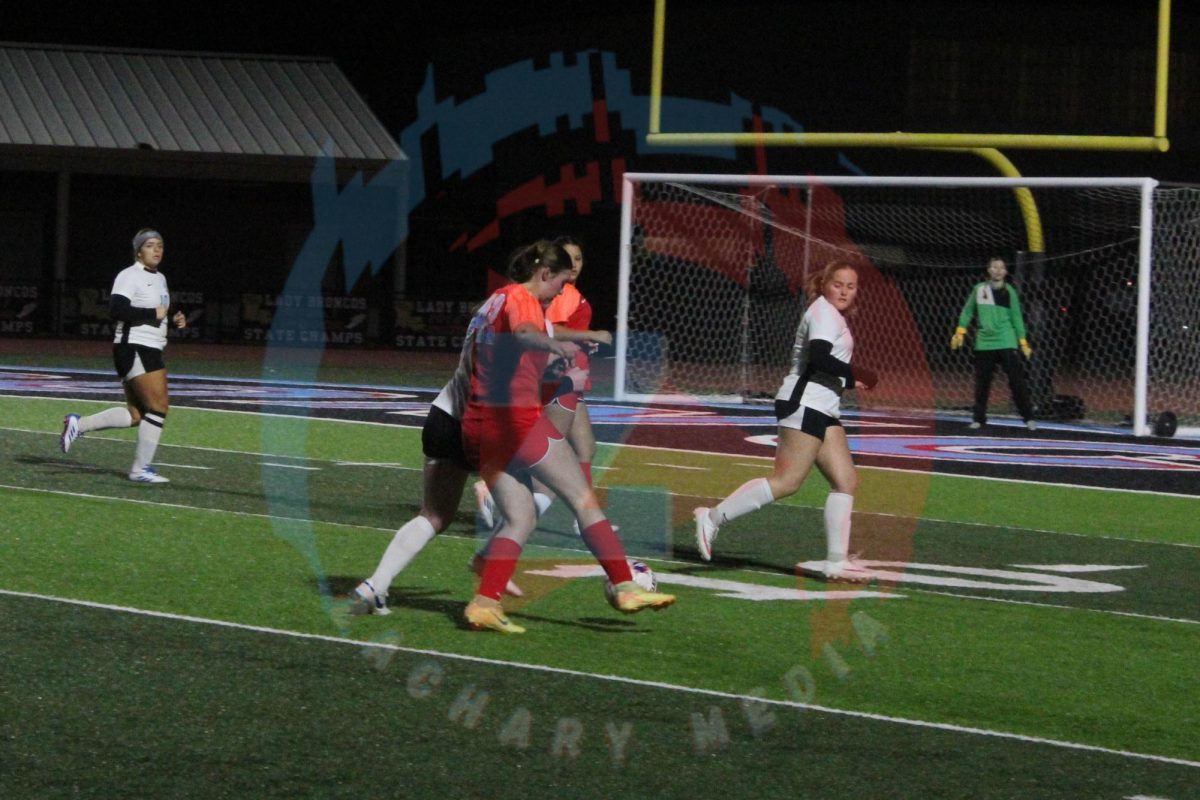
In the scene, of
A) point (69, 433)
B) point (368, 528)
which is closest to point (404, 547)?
point (368, 528)

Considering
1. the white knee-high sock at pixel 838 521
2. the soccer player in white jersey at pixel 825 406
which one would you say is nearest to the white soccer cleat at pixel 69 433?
the soccer player in white jersey at pixel 825 406

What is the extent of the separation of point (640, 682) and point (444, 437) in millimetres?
1386

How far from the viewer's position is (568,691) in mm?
7020

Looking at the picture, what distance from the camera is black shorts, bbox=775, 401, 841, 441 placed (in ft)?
32.7

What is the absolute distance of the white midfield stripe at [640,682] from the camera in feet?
21.3

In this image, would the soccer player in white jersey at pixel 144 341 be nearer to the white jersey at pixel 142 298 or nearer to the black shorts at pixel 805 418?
the white jersey at pixel 142 298

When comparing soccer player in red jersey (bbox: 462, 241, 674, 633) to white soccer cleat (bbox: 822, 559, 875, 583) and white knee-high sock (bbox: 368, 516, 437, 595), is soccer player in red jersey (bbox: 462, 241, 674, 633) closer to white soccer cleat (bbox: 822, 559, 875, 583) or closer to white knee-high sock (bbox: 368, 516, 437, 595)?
Answer: white knee-high sock (bbox: 368, 516, 437, 595)

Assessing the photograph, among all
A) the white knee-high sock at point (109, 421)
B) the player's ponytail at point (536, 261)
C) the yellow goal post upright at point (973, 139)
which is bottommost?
the white knee-high sock at point (109, 421)

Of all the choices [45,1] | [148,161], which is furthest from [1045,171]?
[45,1]

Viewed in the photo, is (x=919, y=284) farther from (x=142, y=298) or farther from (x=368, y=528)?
(x=368, y=528)

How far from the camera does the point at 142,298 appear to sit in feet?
44.5

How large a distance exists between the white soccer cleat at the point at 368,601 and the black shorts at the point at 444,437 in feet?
2.22

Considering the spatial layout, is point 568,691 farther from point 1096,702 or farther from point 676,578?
point 676,578

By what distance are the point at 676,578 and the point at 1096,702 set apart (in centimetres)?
314
